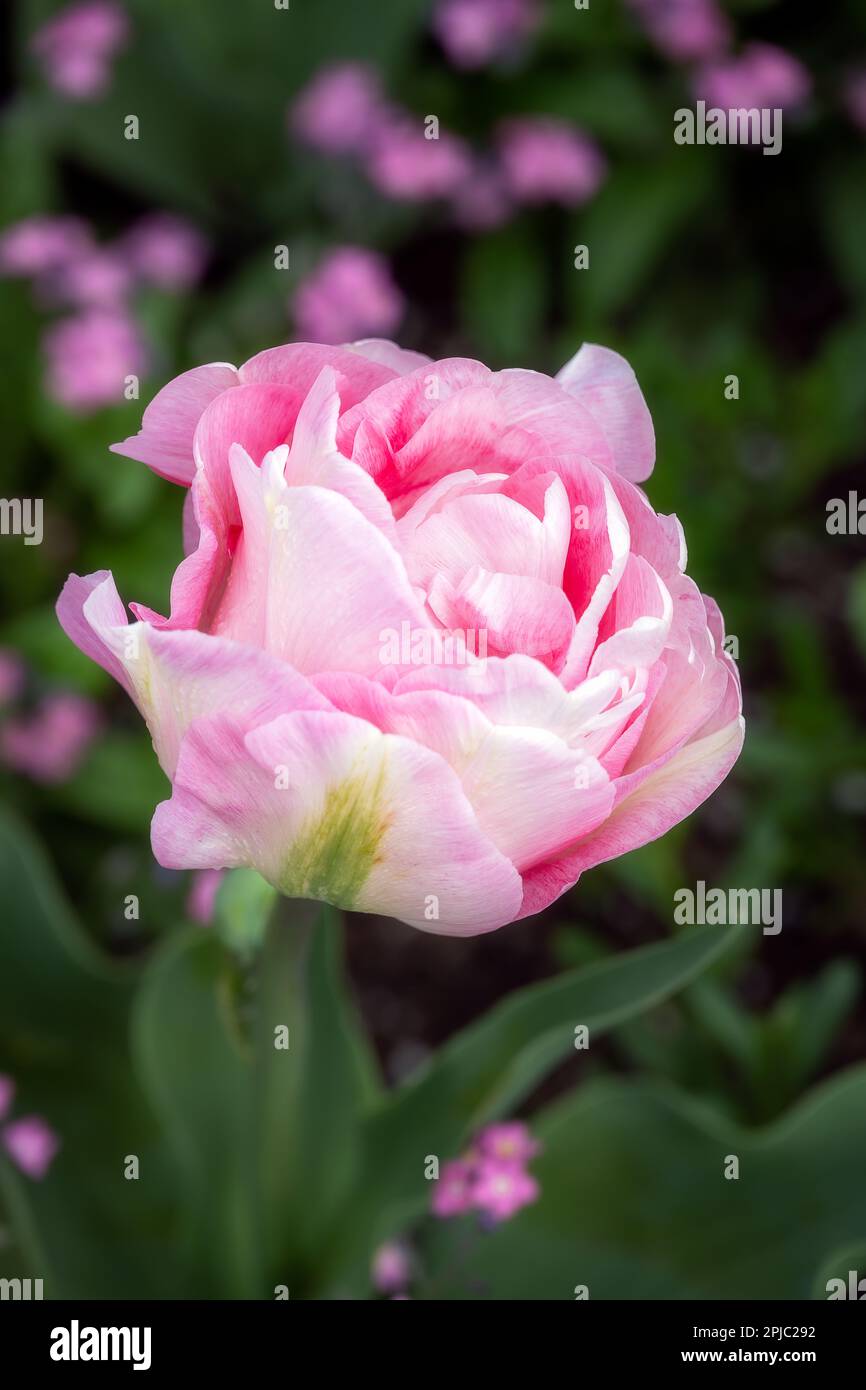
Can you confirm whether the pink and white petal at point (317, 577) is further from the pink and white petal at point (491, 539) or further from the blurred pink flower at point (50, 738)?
the blurred pink flower at point (50, 738)

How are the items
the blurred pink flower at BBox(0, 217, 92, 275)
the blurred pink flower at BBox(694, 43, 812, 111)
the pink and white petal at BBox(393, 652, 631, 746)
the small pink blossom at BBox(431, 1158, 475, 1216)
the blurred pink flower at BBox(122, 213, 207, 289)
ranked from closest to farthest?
the pink and white petal at BBox(393, 652, 631, 746), the small pink blossom at BBox(431, 1158, 475, 1216), the blurred pink flower at BBox(0, 217, 92, 275), the blurred pink flower at BBox(122, 213, 207, 289), the blurred pink flower at BBox(694, 43, 812, 111)

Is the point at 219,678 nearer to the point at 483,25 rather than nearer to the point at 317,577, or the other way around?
the point at 317,577

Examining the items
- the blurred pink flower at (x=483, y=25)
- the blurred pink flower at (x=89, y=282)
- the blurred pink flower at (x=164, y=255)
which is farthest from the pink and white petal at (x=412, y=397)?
the blurred pink flower at (x=483, y=25)

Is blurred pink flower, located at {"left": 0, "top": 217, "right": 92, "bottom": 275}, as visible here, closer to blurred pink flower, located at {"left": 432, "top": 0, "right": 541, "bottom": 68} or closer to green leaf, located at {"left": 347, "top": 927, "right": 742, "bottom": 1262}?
blurred pink flower, located at {"left": 432, "top": 0, "right": 541, "bottom": 68}

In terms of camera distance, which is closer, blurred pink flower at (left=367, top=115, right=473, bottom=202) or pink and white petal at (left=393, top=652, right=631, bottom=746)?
pink and white petal at (left=393, top=652, right=631, bottom=746)

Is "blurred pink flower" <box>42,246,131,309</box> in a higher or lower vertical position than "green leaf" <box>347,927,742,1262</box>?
higher

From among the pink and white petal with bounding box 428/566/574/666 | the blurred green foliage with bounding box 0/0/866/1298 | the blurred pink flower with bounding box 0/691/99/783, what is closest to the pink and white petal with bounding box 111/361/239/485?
the pink and white petal with bounding box 428/566/574/666

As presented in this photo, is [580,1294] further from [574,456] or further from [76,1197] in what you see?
[574,456]
